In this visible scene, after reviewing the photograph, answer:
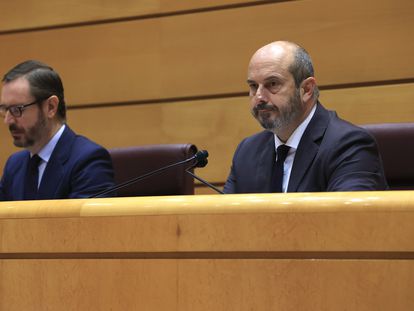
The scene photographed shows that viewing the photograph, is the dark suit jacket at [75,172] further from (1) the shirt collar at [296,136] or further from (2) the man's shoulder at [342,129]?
(2) the man's shoulder at [342,129]

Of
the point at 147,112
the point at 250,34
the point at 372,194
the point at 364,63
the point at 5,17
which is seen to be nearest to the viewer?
the point at 372,194

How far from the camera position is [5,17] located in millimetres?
3236

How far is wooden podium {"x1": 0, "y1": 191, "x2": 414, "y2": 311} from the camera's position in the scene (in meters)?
Result: 0.96

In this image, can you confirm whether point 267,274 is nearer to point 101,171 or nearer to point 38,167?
point 101,171

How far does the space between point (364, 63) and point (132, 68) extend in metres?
0.98

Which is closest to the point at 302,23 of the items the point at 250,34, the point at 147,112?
the point at 250,34

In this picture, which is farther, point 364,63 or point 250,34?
point 250,34

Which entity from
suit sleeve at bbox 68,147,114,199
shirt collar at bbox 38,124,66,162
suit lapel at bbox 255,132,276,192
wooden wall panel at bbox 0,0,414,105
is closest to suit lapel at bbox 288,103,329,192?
suit lapel at bbox 255,132,276,192

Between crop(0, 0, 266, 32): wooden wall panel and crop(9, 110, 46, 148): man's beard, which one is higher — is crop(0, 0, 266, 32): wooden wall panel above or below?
above

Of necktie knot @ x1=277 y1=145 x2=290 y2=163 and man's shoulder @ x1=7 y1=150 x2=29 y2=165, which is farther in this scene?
man's shoulder @ x1=7 y1=150 x2=29 y2=165

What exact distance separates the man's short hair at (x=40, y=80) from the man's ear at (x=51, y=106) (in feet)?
0.04

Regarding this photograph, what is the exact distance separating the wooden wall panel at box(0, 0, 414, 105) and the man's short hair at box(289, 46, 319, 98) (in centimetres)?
60

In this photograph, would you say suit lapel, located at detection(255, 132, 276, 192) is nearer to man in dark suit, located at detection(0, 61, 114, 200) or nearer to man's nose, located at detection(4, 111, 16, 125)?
man in dark suit, located at detection(0, 61, 114, 200)

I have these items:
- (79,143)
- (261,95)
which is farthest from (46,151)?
(261,95)
